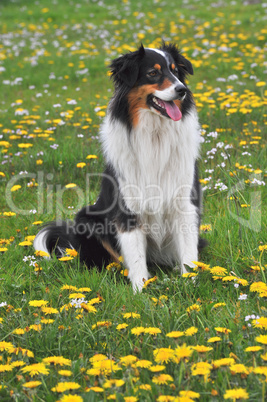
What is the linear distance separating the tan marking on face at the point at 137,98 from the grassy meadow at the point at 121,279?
69 cm

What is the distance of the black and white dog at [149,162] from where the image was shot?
3.23 metres

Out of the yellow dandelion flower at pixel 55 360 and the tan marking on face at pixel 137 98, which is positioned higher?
the tan marking on face at pixel 137 98

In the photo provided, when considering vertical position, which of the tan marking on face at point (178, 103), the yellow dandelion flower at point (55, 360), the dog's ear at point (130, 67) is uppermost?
the dog's ear at point (130, 67)

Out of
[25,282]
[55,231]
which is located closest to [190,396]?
[25,282]

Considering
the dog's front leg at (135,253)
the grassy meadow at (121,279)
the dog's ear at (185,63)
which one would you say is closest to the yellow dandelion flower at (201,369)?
the grassy meadow at (121,279)

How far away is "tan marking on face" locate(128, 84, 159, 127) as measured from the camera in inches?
126

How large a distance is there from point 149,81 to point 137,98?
137mm

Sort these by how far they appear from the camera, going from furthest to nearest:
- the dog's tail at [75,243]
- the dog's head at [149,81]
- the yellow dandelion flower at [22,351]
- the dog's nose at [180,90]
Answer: the dog's tail at [75,243], the dog's head at [149,81], the dog's nose at [180,90], the yellow dandelion flower at [22,351]

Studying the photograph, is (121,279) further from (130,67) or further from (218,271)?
(130,67)

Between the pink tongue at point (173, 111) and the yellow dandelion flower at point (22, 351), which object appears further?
the pink tongue at point (173, 111)

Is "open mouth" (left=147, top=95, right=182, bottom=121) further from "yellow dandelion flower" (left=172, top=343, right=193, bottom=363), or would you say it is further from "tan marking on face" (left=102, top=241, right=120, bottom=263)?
"yellow dandelion flower" (left=172, top=343, right=193, bottom=363)

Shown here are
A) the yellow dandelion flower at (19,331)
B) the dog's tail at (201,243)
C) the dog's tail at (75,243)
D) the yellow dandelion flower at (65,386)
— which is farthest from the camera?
the dog's tail at (75,243)

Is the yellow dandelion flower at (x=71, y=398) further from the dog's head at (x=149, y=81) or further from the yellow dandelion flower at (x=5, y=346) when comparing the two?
the dog's head at (x=149, y=81)

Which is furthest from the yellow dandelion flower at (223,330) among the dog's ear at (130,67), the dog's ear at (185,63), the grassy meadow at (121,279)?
the dog's ear at (185,63)
